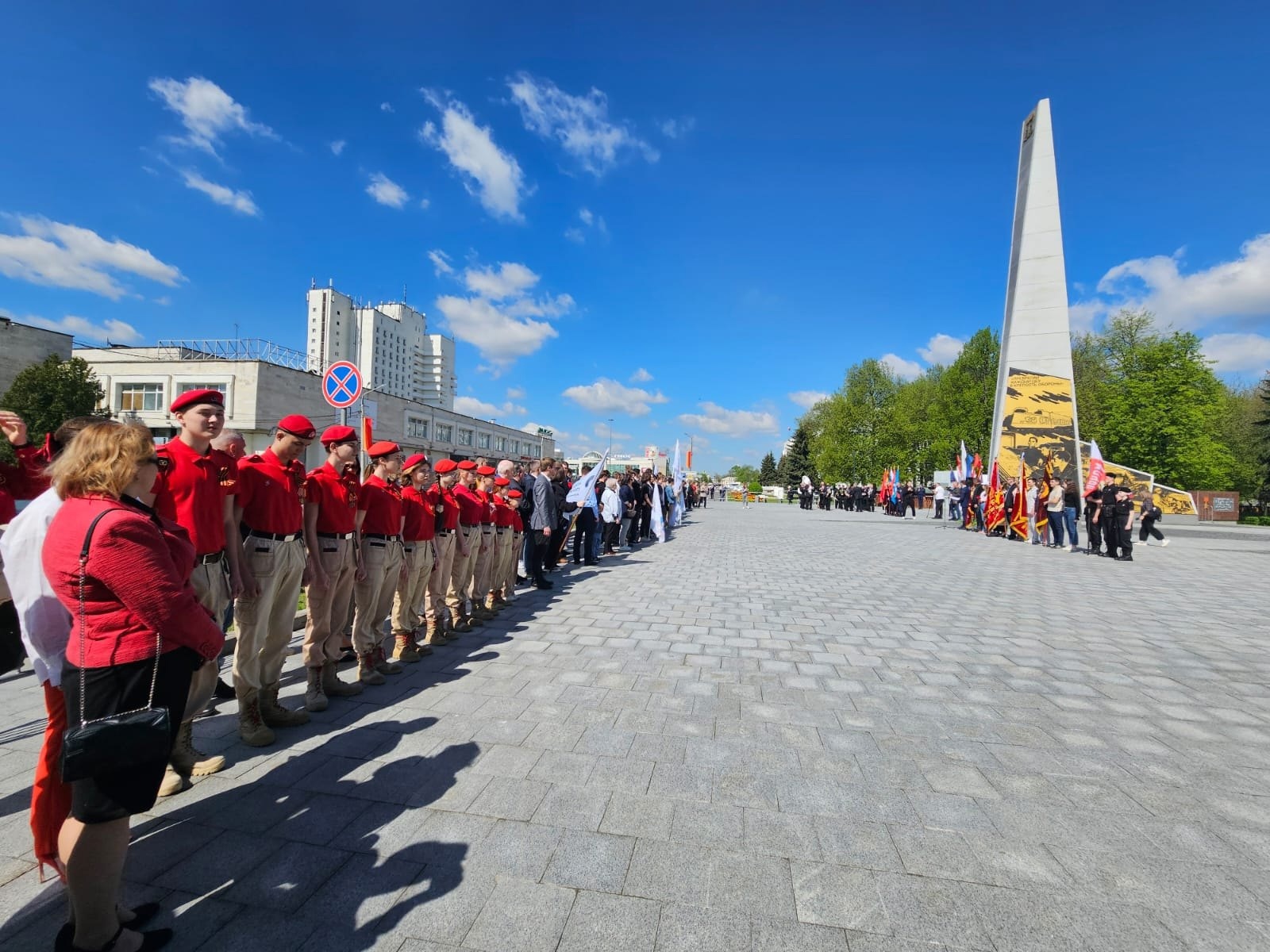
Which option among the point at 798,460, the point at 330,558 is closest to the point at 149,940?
the point at 330,558

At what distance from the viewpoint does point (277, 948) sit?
212 cm

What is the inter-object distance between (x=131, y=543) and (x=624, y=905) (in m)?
2.21

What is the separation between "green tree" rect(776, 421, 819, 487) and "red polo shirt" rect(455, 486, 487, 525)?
72.4 meters

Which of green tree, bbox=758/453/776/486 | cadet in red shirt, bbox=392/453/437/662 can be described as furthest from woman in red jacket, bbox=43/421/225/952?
green tree, bbox=758/453/776/486

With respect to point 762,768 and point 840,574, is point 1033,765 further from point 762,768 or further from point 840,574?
point 840,574

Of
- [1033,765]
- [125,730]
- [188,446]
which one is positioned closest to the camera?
[125,730]

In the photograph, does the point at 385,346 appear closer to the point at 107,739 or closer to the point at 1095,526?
the point at 1095,526

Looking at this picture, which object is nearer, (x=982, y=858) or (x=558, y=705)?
(x=982, y=858)

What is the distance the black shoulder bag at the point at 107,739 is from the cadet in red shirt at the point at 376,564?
2.83m

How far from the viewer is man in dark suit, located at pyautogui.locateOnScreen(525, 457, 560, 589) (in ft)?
31.0

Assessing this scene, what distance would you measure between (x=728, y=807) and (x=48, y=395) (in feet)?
160

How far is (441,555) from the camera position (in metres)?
6.38

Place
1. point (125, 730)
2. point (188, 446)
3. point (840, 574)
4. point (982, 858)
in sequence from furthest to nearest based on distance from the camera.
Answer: point (840, 574) < point (188, 446) < point (982, 858) < point (125, 730)

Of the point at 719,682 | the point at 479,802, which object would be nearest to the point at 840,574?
the point at 719,682
